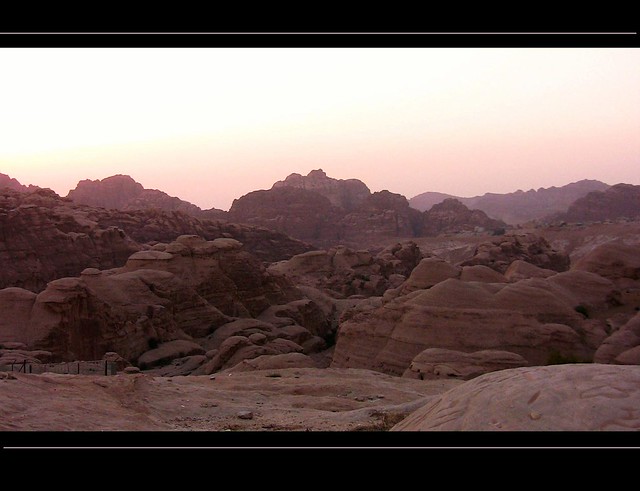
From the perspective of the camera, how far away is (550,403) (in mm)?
3637

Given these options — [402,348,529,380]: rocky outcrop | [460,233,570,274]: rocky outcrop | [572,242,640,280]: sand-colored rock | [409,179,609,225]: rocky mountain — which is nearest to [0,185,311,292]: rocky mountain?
[460,233,570,274]: rocky outcrop

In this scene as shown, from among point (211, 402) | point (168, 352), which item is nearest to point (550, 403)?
point (211, 402)

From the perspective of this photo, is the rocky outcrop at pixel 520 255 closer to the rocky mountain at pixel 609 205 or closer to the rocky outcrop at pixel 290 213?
the rocky outcrop at pixel 290 213

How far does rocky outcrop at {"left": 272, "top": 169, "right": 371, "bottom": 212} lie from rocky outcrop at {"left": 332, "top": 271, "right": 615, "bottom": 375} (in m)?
84.0

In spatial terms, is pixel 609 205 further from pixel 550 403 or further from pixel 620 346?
pixel 550 403

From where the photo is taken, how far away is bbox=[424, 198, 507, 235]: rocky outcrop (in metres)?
82.4

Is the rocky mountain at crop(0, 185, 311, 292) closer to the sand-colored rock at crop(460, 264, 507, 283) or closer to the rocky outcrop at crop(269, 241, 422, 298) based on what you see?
the rocky outcrop at crop(269, 241, 422, 298)

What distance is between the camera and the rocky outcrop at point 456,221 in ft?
270

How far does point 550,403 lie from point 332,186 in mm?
103913

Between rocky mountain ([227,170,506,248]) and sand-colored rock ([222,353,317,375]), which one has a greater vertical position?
rocky mountain ([227,170,506,248])
